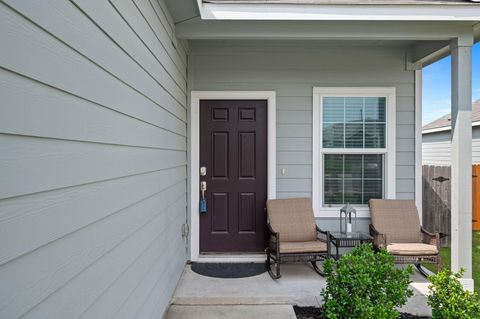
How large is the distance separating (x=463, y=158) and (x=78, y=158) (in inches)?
143

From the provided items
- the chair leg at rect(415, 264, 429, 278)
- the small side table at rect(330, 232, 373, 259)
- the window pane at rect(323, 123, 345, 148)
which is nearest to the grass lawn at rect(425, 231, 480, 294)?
the chair leg at rect(415, 264, 429, 278)

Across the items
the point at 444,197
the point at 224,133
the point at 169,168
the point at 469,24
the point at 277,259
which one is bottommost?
the point at 277,259

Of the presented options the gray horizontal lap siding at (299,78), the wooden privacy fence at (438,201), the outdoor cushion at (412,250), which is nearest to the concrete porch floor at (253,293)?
the outdoor cushion at (412,250)

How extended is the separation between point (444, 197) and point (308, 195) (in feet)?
9.22

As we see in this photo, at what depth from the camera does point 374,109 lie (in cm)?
461

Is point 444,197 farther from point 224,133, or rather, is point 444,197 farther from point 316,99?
point 224,133

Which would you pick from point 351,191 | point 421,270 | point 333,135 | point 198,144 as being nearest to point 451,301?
point 421,270

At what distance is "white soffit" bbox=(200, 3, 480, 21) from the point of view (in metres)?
3.36

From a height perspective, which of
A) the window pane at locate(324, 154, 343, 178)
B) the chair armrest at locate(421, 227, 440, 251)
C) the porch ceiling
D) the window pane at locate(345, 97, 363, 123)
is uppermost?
→ the porch ceiling

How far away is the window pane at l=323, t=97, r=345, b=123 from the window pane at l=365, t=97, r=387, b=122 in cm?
31

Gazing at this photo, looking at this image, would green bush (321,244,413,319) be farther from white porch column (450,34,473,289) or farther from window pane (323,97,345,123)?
window pane (323,97,345,123)

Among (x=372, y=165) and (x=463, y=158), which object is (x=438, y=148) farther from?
(x=463, y=158)

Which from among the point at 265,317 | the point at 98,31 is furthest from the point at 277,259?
the point at 98,31

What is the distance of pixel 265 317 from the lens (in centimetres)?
297
